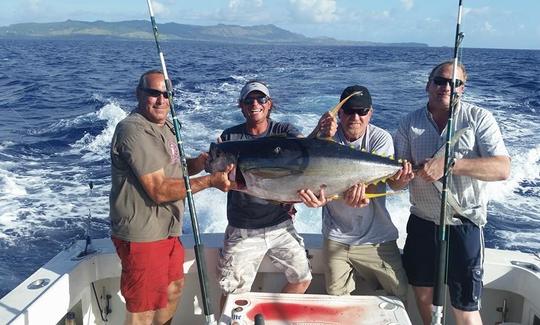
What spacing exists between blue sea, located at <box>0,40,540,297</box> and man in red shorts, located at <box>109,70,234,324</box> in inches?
22.7

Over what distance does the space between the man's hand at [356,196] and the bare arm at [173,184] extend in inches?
25.3

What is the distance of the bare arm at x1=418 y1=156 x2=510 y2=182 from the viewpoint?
276 cm

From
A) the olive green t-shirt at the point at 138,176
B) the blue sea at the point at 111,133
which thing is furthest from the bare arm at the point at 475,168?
the blue sea at the point at 111,133

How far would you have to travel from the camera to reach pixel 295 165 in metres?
2.80

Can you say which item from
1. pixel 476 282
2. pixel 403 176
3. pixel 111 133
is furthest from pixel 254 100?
pixel 111 133

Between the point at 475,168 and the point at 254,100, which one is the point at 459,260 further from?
the point at 254,100

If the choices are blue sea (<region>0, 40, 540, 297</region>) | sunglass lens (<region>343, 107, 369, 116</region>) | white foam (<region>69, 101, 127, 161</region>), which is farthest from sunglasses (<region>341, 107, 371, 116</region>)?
white foam (<region>69, 101, 127, 161</region>)

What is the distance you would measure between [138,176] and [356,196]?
3.93 ft

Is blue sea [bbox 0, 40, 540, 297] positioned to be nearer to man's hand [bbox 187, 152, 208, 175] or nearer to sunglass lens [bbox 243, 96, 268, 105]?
man's hand [bbox 187, 152, 208, 175]

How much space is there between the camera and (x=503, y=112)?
14250 millimetres

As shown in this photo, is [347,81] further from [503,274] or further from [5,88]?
[503,274]

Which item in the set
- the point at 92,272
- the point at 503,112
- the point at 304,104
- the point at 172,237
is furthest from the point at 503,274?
the point at 503,112

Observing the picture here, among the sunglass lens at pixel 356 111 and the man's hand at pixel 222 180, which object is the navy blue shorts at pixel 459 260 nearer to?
the sunglass lens at pixel 356 111

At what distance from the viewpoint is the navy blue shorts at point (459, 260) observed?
2.95 m
